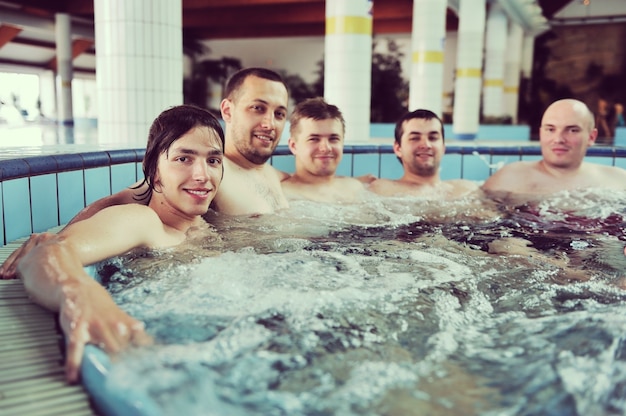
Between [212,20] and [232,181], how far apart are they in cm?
1610

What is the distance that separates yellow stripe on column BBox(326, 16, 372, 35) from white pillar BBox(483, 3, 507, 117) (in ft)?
27.4

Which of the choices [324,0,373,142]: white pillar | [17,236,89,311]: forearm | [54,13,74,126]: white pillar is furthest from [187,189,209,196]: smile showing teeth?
[54,13,74,126]: white pillar

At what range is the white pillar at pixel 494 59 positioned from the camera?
13945mm

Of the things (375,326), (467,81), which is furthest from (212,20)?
(375,326)

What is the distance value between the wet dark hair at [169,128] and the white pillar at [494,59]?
13.2 m

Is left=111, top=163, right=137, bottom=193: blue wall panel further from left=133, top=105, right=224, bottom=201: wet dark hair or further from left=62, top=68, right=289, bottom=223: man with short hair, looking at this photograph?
left=133, top=105, right=224, bottom=201: wet dark hair

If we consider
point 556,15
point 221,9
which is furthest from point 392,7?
point 556,15

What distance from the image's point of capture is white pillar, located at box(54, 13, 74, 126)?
16250mm

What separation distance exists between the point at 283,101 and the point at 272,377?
2.12 metres

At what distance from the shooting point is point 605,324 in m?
1.55

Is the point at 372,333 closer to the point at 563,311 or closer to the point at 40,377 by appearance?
the point at 563,311

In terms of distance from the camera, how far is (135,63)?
406 centimetres

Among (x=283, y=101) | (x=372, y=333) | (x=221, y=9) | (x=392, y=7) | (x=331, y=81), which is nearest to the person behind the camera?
(x=372, y=333)

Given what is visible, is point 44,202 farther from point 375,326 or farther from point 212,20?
point 212,20
